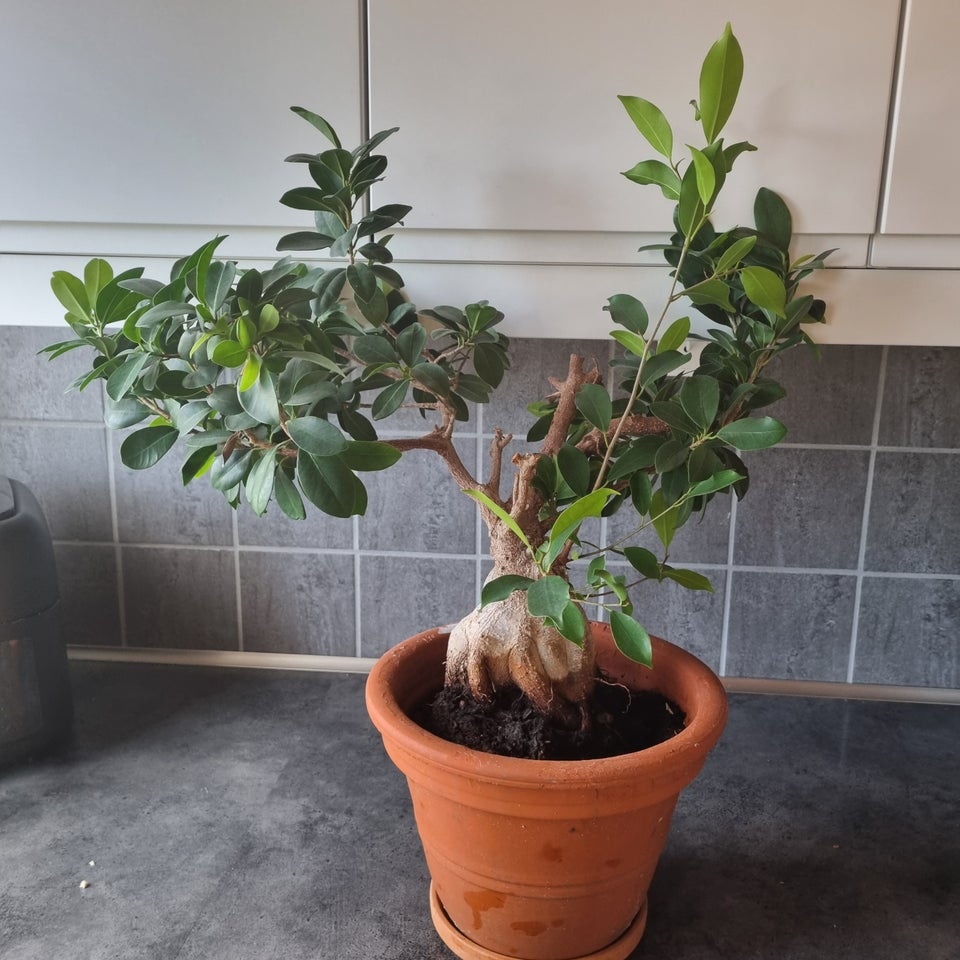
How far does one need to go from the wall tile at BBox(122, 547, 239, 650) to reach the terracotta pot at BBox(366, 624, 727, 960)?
48cm

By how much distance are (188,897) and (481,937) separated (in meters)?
0.26

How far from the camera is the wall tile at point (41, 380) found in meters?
1.07

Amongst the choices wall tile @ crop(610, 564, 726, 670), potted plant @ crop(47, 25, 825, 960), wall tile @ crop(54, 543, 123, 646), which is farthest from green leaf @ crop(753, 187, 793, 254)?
wall tile @ crop(54, 543, 123, 646)

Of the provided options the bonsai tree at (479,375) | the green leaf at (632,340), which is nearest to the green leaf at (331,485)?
the bonsai tree at (479,375)

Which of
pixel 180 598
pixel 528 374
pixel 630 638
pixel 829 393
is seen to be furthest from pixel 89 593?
pixel 829 393

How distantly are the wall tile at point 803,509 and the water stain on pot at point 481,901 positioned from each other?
21.2 inches

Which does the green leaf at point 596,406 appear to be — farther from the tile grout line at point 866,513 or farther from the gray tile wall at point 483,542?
the tile grout line at point 866,513

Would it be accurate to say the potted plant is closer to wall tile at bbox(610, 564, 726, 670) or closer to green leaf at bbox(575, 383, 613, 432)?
green leaf at bbox(575, 383, 613, 432)

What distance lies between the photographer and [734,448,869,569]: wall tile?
3.38 ft

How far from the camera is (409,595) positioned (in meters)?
1.13

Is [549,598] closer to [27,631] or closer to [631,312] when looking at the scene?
[631,312]

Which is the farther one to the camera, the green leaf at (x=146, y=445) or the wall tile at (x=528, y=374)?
the wall tile at (x=528, y=374)

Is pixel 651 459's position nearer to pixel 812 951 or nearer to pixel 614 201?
pixel 614 201

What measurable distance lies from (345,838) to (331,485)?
0.44 m
